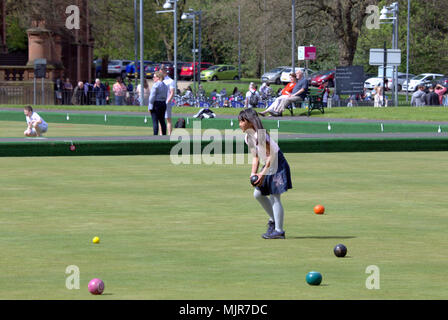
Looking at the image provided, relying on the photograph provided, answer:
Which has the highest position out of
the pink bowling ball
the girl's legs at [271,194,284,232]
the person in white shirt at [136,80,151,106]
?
the person in white shirt at [136,80,151,106]

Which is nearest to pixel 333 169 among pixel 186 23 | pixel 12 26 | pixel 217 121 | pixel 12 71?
pixel 217 121

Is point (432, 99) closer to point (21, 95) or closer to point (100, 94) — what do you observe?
point (100, 94)

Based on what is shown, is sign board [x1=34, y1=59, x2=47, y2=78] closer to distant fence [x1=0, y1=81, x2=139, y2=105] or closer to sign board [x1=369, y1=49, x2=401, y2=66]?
distant fence [x1=0, y1=81, x2=139, y2=105]

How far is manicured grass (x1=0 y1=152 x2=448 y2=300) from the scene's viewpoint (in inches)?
287

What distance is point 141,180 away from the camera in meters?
15.1

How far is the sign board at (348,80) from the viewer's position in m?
37.2

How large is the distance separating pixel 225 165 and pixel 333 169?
2.24 m

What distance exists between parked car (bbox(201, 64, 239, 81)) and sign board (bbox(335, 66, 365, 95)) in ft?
113

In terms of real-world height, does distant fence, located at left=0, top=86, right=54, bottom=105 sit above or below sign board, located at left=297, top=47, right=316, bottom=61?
below

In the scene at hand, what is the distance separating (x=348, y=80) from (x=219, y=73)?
116 ft

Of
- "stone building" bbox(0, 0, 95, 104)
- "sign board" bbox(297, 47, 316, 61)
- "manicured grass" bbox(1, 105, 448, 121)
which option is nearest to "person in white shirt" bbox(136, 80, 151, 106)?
"stone building" bbox(0, 0, 95, 104)

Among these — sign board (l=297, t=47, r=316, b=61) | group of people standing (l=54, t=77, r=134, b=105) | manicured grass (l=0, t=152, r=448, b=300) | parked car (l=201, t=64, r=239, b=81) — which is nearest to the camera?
manicured grass (l=0, t=152, r=448, b=300)

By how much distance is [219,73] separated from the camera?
72.0m

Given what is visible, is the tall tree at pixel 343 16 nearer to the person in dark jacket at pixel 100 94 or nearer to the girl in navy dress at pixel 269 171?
the person in dark jacket at pixel 100 94
